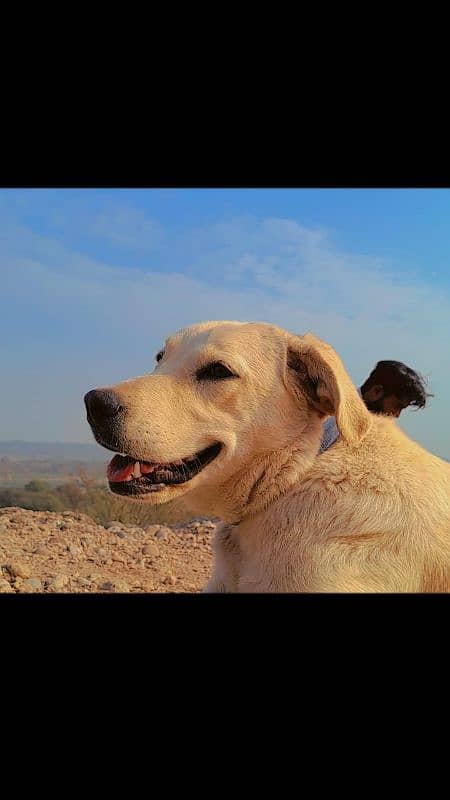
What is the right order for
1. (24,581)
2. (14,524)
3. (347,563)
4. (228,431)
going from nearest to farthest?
(347,563), (228,431), (24,581), (14,524)

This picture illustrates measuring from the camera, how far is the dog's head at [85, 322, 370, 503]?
2.56 meters

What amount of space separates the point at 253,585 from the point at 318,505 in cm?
38

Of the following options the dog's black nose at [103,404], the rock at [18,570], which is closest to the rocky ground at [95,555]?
the rock at [18,570]

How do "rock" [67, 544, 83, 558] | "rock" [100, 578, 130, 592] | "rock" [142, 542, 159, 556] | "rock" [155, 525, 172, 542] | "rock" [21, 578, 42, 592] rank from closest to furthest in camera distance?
"rock" [21, 578, 42, 592]
"rock" [100, 578, 130, 592]
"rock" [67, 544, 83, 558]
"rock" [142, 542, 159, 556]
"rock" [155, 525, 172, 542]

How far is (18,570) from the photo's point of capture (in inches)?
192

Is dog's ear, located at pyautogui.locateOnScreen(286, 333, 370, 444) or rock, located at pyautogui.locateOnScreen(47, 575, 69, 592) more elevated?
dog's ear, located at pyautogui.locateOnScreen(286, 333, 370, 444)

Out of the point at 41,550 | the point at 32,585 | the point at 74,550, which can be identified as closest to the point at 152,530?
the point at 74,550

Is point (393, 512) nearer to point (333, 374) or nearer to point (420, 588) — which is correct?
point (420, 588)

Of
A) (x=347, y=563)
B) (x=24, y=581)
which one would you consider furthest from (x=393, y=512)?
(x=24, y=581)

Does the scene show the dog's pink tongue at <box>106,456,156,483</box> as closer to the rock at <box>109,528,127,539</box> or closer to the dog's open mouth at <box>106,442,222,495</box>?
the dog's open mouth at <box>106,442,222,495</box>

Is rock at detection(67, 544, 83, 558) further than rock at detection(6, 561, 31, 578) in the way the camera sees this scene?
Yes

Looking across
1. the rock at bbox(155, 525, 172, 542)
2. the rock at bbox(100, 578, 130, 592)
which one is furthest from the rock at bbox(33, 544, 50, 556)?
the rock at bbox(155, 525, 172, 542)

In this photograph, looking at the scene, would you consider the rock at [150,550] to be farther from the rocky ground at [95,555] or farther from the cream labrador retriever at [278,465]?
the cream labrador retriever at [278,465]

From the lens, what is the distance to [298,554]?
8.50ft
